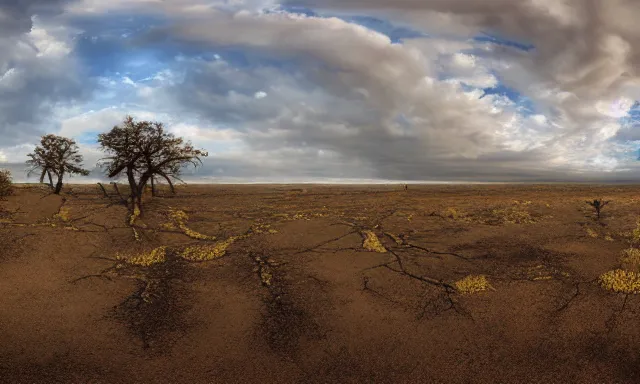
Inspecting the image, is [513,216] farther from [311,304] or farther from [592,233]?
[311,304]

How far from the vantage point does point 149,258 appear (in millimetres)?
11469

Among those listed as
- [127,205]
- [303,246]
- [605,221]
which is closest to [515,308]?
[303,246]

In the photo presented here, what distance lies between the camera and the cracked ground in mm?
6938

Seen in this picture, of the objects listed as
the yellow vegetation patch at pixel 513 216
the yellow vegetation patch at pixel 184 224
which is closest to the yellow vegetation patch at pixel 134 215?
the yellow vegetation patch at pixel 184 224

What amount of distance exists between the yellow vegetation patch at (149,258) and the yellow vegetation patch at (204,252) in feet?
1.92

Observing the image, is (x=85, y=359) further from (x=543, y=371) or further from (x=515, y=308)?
(x=515, y=308)

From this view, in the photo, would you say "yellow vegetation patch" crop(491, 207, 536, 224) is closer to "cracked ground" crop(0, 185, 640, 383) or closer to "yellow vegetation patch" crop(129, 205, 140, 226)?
"cracked ground" crop(0, 185, 640, 383)

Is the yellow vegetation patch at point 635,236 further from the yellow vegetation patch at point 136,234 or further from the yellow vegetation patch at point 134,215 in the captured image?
the yellow vegetation patch at point 134,215

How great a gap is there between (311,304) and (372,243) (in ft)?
14.2

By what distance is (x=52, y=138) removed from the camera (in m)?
26.8

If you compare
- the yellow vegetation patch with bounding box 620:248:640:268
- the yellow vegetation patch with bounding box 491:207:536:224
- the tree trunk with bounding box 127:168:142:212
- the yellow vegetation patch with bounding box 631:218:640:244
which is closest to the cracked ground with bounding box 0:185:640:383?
the yellow vegetation patch with bounding box 620:248:640:268

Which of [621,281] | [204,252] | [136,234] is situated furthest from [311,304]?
[621,281]

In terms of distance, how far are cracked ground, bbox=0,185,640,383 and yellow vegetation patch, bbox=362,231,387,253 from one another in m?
0.07

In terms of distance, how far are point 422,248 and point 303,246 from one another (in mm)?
4109
